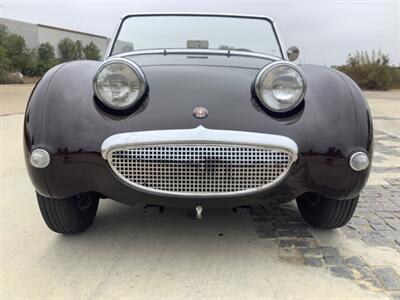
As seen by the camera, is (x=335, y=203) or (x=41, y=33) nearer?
(x=335, y=203)

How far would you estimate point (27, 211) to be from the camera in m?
3.33

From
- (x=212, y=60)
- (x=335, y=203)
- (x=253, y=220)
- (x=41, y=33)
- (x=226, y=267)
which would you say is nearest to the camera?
(x=226, y=267)

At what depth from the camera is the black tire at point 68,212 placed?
2527 mm

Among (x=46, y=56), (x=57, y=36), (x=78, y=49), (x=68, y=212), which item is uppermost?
(x=68, y=212)

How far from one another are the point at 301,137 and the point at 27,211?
2.28 metres

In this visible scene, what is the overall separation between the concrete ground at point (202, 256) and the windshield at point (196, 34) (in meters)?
1.35

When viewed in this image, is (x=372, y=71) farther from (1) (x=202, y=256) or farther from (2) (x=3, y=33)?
(2) (x=3, y=33)

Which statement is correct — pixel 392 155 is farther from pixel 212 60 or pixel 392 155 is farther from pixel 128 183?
pixel 128 183

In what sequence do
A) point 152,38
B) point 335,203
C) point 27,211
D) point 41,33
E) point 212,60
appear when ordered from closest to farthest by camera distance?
point 335,203 < point 212,60 < point 27,211 < point 152,38 < point 41,33

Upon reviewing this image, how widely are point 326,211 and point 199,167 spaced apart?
101cm

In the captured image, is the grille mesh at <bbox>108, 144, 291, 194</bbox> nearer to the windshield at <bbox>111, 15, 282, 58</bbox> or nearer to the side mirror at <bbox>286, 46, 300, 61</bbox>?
the windshield at <bbox>111, 15, 282, 58</bbox>

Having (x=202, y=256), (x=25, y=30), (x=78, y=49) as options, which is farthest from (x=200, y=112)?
(x=78, y=49)

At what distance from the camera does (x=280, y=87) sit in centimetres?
228

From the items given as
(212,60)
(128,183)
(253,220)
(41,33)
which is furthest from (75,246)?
(41,33)
